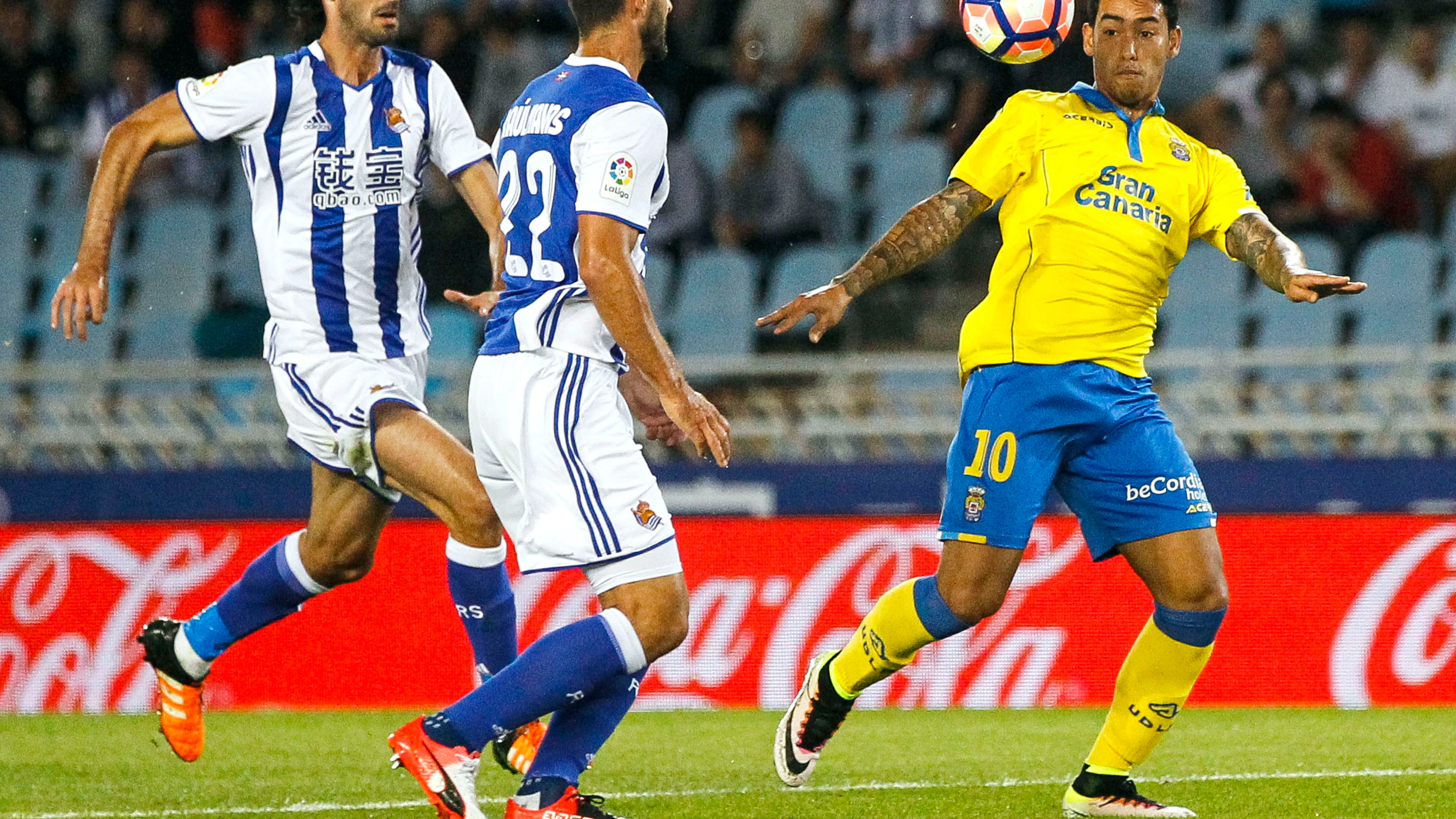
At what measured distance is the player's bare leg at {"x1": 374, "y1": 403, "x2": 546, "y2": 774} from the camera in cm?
508

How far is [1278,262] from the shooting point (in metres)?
4.62

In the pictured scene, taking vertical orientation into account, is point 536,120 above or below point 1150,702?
above

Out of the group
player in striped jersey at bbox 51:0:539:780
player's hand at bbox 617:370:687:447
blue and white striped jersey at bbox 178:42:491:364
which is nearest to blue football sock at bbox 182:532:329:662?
player in striped jersey at bbox 51:0:539:780

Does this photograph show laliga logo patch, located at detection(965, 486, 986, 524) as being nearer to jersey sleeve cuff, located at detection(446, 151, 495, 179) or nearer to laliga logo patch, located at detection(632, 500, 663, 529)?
laliga logo patch, located at detection(632, 500, 663, 529)

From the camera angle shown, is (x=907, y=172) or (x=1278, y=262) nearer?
(x=1278, y=262)

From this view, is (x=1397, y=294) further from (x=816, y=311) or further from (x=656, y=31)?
(x=656, y=31)

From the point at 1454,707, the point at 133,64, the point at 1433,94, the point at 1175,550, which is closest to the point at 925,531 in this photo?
the point at 1454,707

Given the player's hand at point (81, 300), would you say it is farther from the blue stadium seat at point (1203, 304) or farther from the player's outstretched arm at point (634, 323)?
the blue stadium seat at point (1203, 304)

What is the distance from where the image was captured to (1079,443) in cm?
478

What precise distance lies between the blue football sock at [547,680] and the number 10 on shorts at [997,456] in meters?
1.12

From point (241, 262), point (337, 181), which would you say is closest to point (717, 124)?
point (241, 262)

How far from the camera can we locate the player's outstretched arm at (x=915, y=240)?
15.3 feet

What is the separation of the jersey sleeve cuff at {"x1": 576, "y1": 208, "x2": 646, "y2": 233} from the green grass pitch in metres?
1.57

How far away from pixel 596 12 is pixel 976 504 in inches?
61.2
